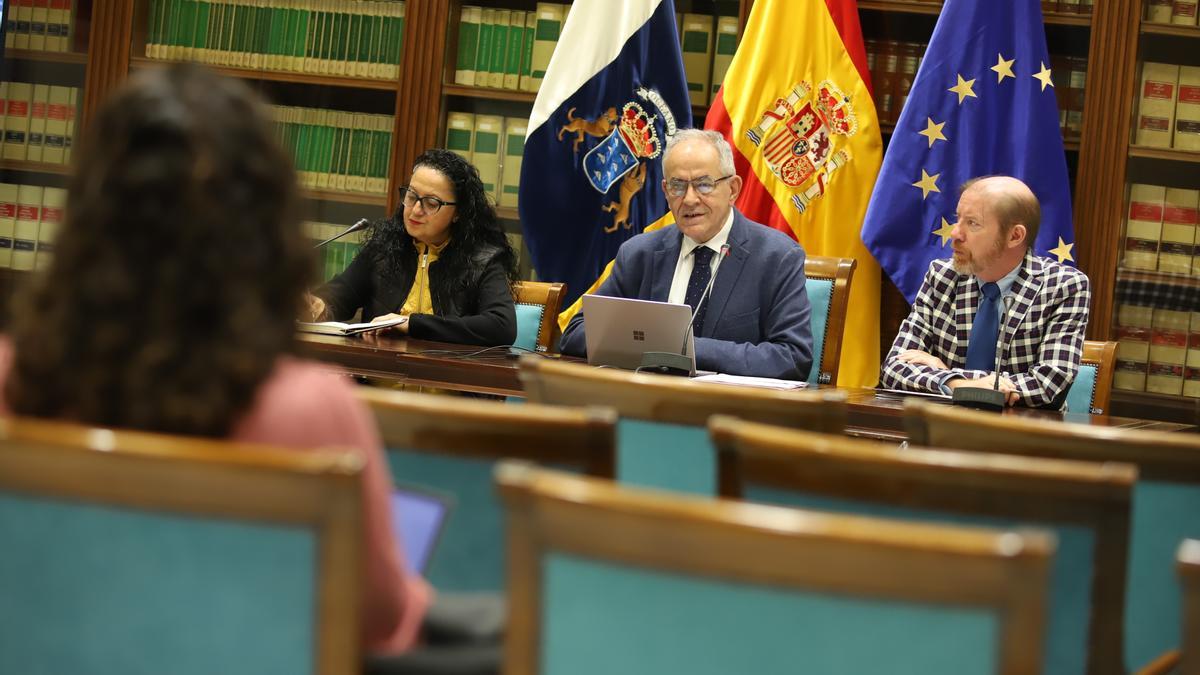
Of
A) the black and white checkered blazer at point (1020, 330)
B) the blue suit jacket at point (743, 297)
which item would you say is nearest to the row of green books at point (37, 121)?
the blue suit jacket at point (743, 297)

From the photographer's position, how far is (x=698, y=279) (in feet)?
12.3

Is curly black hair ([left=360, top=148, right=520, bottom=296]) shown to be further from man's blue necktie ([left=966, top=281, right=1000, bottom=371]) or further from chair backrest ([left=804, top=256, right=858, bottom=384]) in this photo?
man's blue necktie ([left=966, top=281, right=1000, bottom=371])

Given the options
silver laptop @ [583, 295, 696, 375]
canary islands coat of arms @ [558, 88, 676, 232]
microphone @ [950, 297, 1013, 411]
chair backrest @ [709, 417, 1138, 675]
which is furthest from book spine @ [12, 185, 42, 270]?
chair backrest @ [709, 417, 1138, 675]

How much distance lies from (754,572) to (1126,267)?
390 cm

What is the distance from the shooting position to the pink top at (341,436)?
107 centimetres

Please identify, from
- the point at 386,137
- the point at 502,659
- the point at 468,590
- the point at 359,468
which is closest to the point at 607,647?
the point at 502,659

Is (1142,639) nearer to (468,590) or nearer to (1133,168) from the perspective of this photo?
(468,590)

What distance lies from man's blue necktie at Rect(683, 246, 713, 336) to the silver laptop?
0.61 metres

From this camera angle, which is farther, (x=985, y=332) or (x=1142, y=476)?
(x=985, y=332)

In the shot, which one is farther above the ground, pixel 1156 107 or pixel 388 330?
pixel 1156 107

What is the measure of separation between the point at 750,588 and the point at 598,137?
3856 millimetres

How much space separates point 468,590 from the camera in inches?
58.2

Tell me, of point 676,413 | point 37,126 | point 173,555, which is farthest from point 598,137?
point 173,555

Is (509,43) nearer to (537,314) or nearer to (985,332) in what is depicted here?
(537,314)
